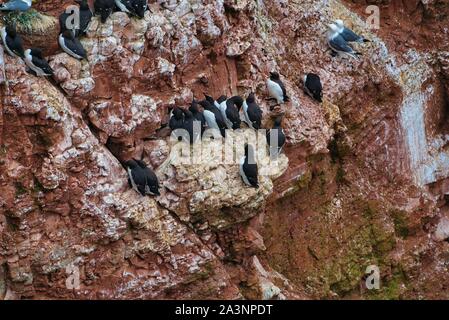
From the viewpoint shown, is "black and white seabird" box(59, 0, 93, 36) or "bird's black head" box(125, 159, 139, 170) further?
"bird's black head" box(125, 159, 139, 170)

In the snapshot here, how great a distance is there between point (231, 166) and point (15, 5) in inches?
169

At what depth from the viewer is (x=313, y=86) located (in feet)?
58.2

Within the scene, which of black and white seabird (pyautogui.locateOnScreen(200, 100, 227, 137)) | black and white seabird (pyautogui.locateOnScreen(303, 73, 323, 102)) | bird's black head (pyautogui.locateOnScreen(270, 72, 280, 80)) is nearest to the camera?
black and white seabird (pyautogui.locateOnScreen(200, 100, 227, 137))

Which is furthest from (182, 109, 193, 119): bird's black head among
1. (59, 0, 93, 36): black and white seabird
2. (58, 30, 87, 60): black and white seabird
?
(59, 0, 93, 36): black and white seabird

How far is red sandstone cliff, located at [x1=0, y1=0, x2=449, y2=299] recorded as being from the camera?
1395 centimetres

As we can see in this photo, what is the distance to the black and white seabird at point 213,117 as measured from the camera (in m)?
15.7

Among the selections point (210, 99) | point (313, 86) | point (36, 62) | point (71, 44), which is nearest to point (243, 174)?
point (210, 99)

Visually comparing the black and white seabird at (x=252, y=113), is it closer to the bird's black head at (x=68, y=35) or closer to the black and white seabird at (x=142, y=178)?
the black and white seabird at (x=142, y=178)

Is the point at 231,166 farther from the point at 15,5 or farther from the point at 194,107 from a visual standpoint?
the point at 15,5

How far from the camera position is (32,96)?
45.1ft

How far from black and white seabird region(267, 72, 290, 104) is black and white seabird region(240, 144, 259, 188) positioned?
1.98 meters

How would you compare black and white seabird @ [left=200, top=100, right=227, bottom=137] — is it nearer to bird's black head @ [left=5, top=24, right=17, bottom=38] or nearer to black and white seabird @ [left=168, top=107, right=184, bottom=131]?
black and white seabird @ [left=168, top=107, right=184, bottom=131]

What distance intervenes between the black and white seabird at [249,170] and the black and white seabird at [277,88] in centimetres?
198

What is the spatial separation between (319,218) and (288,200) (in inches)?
42.1
